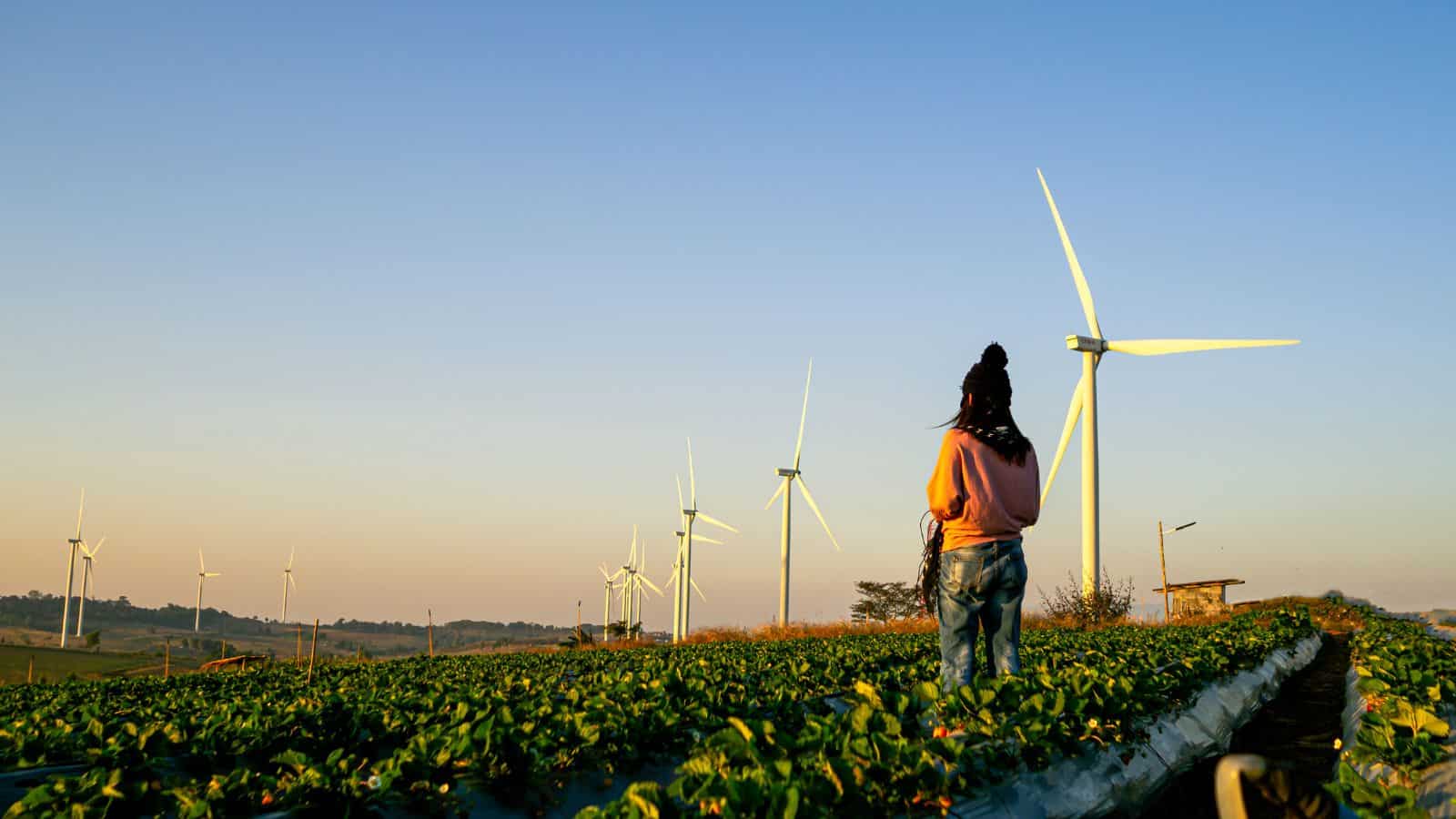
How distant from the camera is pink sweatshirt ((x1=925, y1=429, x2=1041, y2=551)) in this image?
26.3ft

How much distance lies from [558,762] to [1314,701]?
12344mm

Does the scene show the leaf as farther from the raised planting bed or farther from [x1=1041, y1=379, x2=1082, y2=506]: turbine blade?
[x1=1041, y1=379, x2=1082, y2=506]: turbine blade

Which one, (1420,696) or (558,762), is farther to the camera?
(1420,696)

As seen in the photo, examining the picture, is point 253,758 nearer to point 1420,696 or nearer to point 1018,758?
point 1018,758

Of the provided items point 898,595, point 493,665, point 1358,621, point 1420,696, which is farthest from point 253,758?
point 898,595

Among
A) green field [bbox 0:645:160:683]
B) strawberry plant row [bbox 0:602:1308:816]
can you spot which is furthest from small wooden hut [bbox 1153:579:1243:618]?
green field [bbox 0:645:160:683]

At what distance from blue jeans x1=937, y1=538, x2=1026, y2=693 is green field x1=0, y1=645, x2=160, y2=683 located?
5880 cm

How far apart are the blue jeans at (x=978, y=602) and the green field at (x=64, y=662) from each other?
58.8 m

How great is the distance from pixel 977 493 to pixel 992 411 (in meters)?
0.72

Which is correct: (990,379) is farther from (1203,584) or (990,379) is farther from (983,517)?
(1203,584)

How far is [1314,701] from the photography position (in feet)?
48.1

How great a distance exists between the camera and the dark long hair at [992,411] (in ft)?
26.8

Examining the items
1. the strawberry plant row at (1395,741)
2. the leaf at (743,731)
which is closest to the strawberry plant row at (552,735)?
the leaf at (743,731)

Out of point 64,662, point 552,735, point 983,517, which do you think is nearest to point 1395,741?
point 983,517
